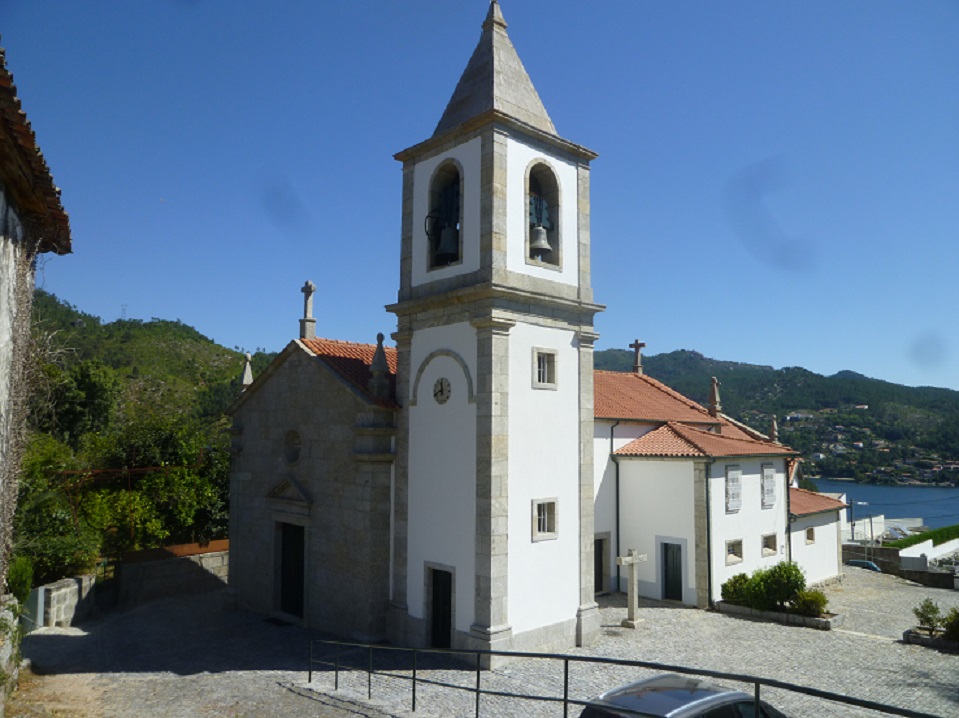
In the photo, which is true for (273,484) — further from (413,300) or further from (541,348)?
(541,348)

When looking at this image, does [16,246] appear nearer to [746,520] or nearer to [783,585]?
[783,585]

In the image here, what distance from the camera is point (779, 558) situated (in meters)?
21.3

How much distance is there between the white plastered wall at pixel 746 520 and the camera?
18844 millimetres

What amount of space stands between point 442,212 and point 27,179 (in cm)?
927

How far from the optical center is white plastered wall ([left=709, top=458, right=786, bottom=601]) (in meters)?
18.8

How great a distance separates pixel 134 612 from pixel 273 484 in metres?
5.40

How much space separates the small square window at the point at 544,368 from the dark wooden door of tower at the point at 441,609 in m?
4.42

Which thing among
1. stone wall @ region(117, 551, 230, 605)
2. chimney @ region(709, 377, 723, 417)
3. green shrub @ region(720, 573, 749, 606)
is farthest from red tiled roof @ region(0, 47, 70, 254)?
chimney @ region(709, 377, 723, 417)

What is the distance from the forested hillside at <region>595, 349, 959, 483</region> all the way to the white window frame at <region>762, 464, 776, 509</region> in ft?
278

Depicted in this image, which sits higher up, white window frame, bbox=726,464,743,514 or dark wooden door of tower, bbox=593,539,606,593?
white window frame, bbox=726,464,743,514

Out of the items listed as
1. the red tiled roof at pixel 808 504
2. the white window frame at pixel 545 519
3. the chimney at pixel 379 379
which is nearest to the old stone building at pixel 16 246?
the chimney at pixel 379 379

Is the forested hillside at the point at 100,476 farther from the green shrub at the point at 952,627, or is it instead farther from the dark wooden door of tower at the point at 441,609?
the green shrub at the point at 952,627

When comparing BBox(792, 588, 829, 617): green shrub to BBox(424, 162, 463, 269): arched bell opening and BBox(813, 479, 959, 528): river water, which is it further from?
BBox(813, 479, 959, 528): river water

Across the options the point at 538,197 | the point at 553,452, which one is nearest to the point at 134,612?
the point at 553,452
